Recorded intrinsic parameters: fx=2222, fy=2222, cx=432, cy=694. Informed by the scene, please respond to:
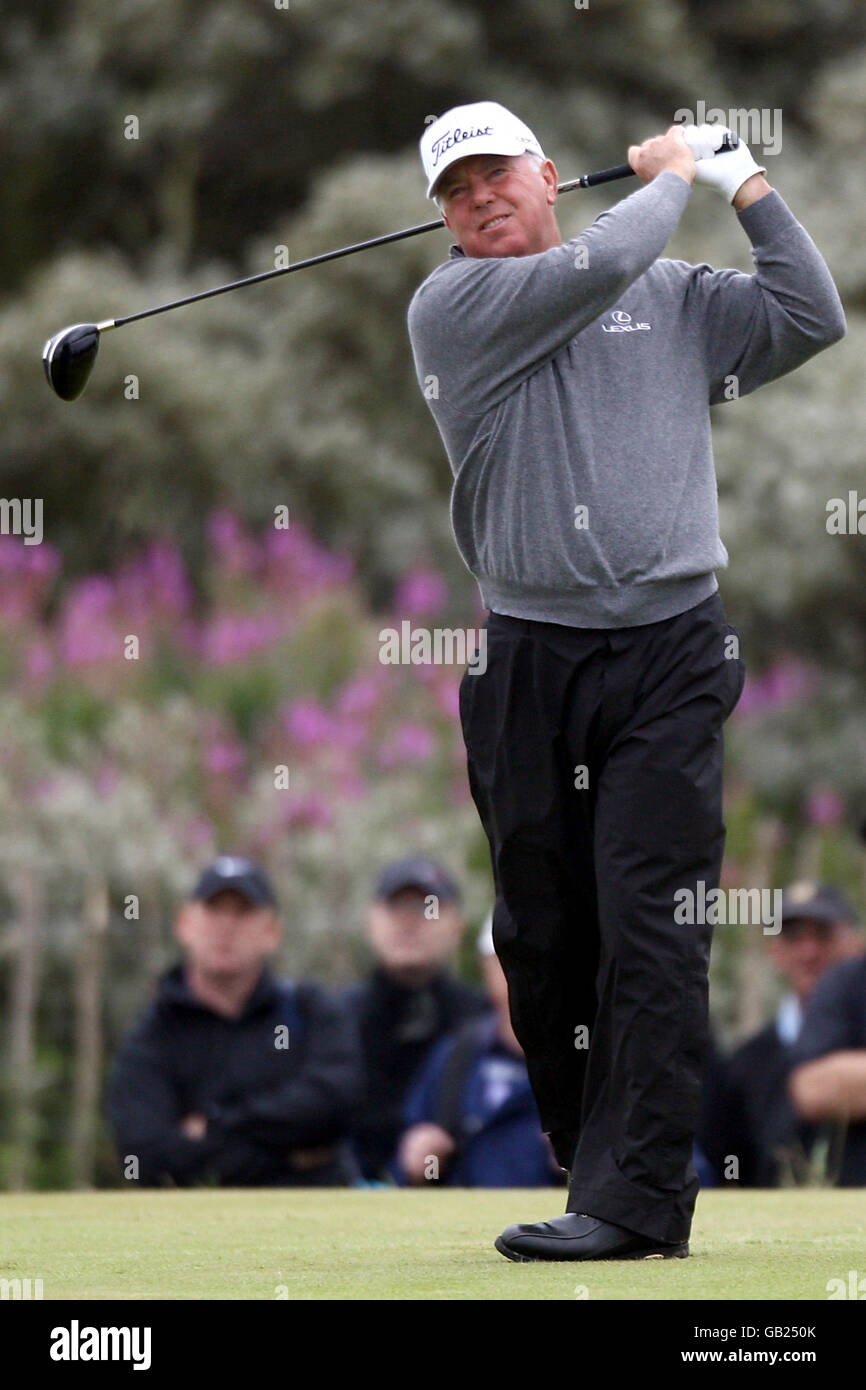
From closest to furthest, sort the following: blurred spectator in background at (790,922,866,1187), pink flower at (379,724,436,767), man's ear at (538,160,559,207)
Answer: man's ear at (538,160,559,207) → blurred spectator in background at (790,922,866,1187) → pink flower at (379,724,436,767)

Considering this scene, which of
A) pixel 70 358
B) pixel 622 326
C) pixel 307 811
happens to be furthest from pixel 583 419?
pixel 307 811

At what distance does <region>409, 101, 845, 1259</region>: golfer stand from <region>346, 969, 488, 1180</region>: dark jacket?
357 centimetres

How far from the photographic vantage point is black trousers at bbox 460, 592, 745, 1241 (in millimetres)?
4215

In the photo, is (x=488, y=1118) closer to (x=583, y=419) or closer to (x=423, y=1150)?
(x=423, y=1150)

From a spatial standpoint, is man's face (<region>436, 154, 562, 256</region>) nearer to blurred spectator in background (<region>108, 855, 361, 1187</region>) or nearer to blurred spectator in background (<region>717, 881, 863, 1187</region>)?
blurred spectator in background (<region>108, 855, 361, 1187</region>)

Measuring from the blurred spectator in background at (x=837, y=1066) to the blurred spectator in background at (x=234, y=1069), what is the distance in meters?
1.41

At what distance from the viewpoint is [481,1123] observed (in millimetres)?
7129

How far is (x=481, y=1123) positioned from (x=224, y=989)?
1011 millimetres

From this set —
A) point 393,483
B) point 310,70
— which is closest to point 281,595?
point 393,483

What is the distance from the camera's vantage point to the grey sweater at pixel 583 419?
13.8 feet

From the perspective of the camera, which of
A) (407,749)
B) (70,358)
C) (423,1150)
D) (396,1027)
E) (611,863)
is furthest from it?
(407,749)

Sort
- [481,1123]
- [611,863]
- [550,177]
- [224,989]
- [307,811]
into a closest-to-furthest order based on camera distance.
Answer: [611,863] < [550,177] < [481,1123] < [224,989] < [307,811]

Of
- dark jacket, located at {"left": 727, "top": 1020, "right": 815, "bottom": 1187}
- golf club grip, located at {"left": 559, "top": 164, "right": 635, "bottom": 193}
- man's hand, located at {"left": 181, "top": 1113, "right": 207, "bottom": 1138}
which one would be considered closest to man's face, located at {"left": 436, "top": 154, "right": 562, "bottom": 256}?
golf club grip, located at {"left": 559, "top": 164, "right": 635, "bottom": 193}
